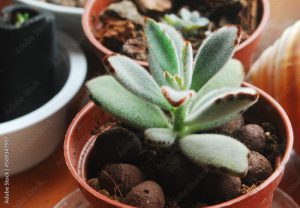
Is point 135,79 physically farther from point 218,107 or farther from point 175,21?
point 175,21

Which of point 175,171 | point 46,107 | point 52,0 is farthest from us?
point 52,0

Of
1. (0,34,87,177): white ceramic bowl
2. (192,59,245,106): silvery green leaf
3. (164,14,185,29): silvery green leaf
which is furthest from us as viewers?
(164,14,185,29): silvery green leaf

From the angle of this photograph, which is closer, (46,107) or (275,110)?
(275,110)

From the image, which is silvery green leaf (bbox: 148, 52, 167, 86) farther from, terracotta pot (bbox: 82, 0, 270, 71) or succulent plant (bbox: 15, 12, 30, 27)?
succulent plant (bbox: 15, 12, 30, 27)

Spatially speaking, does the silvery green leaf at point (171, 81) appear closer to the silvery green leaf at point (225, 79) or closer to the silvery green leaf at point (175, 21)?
the silvery green leaf at point (225, 79)

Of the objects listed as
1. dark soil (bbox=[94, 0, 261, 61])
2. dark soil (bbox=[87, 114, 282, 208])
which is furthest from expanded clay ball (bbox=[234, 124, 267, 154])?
dark soil (bbox=[94, 0, 261, 61])

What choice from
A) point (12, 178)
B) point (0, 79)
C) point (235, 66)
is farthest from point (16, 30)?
point (235, 66)

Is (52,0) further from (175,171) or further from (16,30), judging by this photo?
(175,171)
